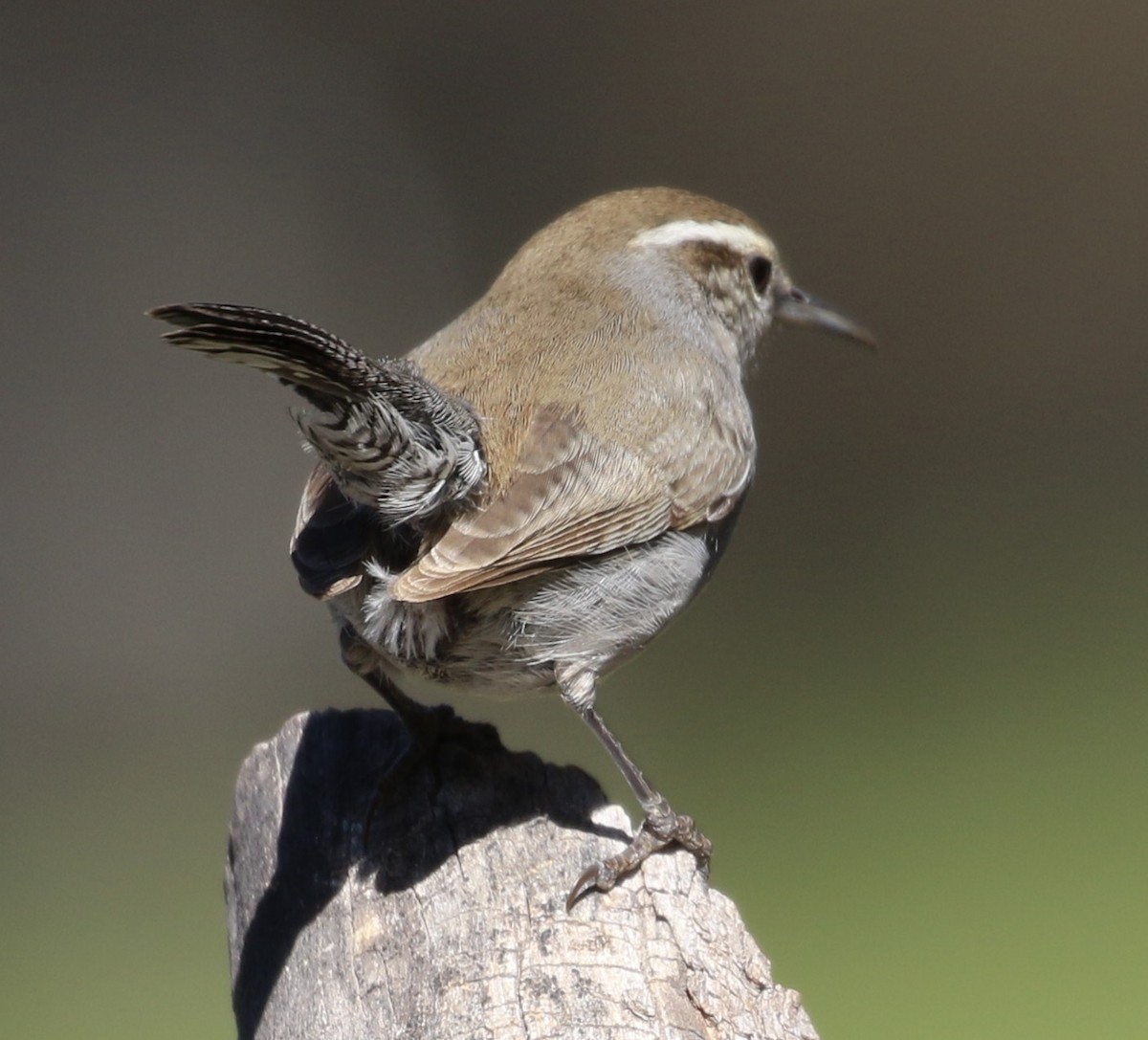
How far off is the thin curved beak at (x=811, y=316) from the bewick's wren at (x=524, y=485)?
2.11ft

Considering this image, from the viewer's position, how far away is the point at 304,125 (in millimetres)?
9828

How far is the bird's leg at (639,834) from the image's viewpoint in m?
2.50

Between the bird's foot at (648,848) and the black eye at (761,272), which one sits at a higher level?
the black eye at (761,272)

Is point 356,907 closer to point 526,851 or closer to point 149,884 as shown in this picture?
point 526,851

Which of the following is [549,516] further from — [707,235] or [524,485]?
[707,235]

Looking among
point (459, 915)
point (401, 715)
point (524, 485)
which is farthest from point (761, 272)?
point (459, 915)

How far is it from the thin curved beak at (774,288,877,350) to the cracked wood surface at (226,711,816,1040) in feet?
5.41

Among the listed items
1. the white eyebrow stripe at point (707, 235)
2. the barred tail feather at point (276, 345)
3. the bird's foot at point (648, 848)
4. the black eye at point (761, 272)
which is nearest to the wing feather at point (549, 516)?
the barred tail feather at point (276, 345)

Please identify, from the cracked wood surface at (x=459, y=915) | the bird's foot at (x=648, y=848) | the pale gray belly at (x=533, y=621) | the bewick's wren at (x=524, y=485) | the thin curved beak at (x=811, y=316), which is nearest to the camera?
the cracked wood surface at (x=459, y=915)

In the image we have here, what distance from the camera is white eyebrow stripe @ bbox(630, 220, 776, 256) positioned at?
12.4 feet

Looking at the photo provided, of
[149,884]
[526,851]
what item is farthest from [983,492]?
[526,851]

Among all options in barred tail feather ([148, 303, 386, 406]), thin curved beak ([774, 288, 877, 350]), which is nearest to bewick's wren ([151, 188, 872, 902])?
barred tail feather ([148, 303, 386, 406])

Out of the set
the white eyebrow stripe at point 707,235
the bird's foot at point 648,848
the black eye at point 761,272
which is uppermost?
the white eyebrow stripe at point 707,235

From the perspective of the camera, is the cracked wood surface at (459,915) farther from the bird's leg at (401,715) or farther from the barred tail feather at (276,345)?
the barred tail feather at (276,345)
